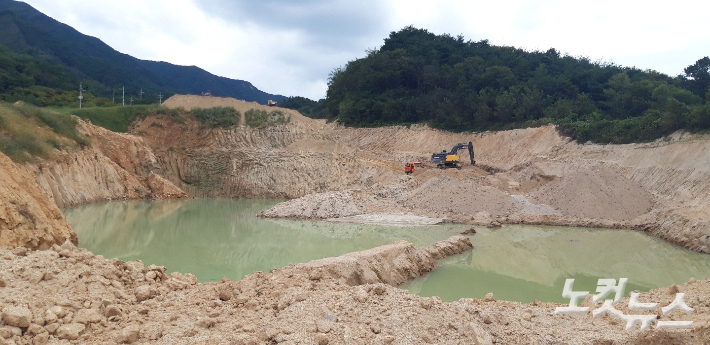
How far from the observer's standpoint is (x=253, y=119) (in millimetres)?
38656

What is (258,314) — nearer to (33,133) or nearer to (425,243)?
(425,243)

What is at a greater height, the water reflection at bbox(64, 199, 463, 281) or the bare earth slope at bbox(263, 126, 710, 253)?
the bare earth slope at bbox(263, 126, 710, 253)

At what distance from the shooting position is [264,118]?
39.4 metres

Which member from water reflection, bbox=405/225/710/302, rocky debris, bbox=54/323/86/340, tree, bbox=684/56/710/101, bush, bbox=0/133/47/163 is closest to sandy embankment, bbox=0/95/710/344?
rocky debris, bbox=54/323/86/340

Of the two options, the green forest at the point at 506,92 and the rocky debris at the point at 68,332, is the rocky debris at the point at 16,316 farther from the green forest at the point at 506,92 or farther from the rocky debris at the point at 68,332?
the green forest at the point at 506,92

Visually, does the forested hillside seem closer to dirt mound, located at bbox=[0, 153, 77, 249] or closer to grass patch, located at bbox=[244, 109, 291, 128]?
grass patch, located at bbox=[244, 109, 291, 128]

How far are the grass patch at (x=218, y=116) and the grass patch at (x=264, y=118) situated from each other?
3.41ft

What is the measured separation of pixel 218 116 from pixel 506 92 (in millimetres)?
24989

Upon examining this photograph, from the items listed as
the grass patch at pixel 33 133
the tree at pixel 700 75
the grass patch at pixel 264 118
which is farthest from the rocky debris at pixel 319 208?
the tree at pixel 700 75

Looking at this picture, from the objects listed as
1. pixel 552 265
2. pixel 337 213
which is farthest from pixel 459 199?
pixel 552 265

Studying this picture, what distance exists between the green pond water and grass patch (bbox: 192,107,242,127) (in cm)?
1592

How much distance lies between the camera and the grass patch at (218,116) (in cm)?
3556

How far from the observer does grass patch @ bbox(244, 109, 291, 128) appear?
1511 inches

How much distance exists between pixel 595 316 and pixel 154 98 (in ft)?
225
